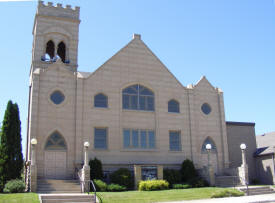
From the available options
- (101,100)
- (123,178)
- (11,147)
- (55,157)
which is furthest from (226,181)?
(11,147)

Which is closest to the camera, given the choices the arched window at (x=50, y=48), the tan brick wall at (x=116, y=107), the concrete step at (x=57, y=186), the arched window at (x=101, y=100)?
the concrete step at (x=57, y=186)

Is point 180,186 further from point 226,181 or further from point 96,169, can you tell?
point 96,169

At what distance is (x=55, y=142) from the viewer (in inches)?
1098

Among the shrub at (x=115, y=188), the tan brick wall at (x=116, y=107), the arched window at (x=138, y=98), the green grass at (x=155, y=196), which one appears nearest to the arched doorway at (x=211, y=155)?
the tan brick wall at (x=116, y=107)

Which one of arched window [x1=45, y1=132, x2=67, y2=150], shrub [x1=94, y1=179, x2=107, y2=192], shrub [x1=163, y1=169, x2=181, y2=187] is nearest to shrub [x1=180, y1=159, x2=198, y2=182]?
shrub [x1=163, y1=169, x2=181, y2=187]

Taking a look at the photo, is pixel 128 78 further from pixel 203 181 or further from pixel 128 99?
pixel 203 181

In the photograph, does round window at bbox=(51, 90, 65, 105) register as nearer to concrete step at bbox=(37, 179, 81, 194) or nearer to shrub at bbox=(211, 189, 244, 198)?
concrete step at bbox=(37, 179, 81, 194)

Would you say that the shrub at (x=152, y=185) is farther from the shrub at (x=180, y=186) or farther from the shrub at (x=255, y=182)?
the shrub at (x=255, y=182)

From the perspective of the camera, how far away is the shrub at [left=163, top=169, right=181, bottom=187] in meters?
28.3

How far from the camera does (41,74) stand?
2875 cm

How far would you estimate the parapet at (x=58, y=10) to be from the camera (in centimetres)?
3491

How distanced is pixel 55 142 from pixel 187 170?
1120cm

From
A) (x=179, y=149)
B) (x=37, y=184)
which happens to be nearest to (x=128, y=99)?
(x=179, y=149)

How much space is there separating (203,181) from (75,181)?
10.3 m
